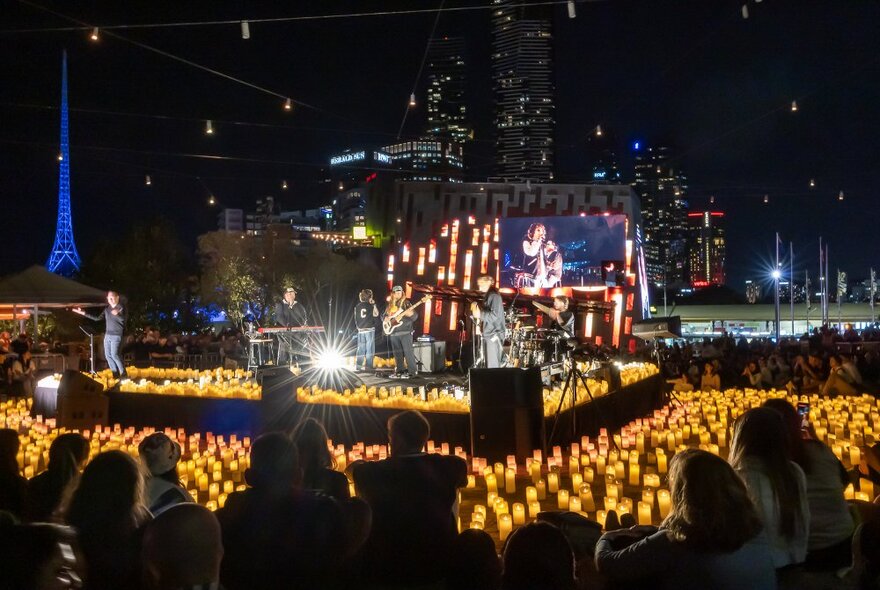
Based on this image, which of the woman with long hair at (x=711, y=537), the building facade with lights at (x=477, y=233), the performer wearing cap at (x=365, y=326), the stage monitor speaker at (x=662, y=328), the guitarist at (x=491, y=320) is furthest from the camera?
Answer: the building facade with lights at (x=477, y=233)

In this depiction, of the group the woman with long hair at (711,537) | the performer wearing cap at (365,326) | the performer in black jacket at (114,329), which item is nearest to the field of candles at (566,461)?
the performer in black jacket at (114,329)

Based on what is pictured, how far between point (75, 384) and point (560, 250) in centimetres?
2312

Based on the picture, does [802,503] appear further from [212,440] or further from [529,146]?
[529,146]

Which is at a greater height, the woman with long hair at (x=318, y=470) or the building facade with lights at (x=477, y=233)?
the building facade with lights at (x=477, y=233)

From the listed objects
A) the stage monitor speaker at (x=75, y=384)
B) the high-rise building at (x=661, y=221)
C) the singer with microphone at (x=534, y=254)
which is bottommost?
the stage monitor speaker at (x=75, y=384)

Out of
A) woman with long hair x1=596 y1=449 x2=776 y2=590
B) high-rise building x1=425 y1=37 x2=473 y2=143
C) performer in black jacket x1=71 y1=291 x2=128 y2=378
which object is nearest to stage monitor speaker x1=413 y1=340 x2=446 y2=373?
performer in black jacket x1=71 y1=291 x2=128 y2=378

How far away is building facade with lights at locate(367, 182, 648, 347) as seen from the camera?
31.3m

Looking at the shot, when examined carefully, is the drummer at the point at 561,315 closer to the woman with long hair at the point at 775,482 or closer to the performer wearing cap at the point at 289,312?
the performer wearing cap at the point at 289,312

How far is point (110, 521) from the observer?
120 inches

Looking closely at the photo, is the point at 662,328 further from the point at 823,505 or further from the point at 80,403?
the point at 823,505

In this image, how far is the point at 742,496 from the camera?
2.75m

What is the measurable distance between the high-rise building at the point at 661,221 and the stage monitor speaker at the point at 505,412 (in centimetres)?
11399

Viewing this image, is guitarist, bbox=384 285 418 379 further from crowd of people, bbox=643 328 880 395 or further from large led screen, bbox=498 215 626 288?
large led screen, bbox=498 215 626 288

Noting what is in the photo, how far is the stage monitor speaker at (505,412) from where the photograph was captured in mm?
8586
